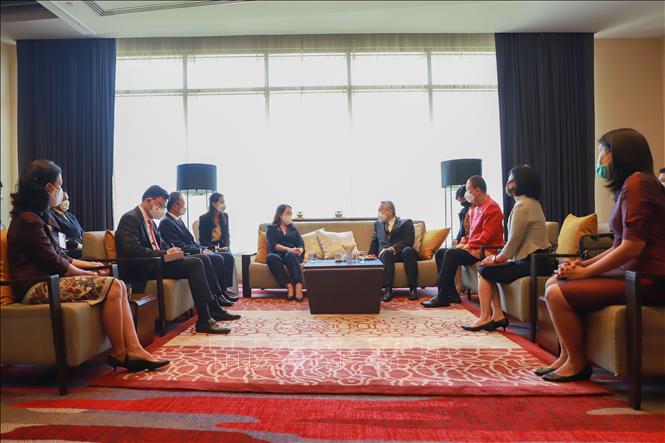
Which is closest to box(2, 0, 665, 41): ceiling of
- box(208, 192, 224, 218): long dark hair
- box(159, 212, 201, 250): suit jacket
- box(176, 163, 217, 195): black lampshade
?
box(176, 163, 217, 195): black lampshade

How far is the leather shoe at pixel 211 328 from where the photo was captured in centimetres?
336

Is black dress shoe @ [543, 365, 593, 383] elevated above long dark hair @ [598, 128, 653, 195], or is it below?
below

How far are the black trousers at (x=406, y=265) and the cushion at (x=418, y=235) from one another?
0.93ft

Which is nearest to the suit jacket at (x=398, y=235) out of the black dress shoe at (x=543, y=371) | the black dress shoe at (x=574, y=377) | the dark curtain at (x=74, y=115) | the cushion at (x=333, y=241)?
the cushion at (x=333, y=241)

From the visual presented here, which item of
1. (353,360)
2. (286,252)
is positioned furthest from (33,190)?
(286,252)

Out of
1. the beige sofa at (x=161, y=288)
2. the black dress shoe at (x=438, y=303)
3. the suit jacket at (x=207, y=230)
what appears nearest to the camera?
the beige sofa at (x=161, y=288)

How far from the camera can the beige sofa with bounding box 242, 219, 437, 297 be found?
503cm

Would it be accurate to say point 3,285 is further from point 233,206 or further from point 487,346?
point 233,206

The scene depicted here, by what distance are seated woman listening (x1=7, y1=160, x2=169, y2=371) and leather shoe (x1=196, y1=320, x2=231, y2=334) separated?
84cm

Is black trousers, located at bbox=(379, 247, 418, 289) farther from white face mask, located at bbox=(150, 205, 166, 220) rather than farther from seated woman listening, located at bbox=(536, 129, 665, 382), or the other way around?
seated woman listening, located at bbox=(536, 129, 665, 382)

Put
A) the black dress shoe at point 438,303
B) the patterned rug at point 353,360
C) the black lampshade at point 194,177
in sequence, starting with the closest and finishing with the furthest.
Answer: the patterned rug at point 353,360 < the black dress shoe at point 438,303 < the black lampshade at point 194,177

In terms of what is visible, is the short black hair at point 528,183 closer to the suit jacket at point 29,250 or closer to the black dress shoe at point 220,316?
the black dress shoe at point 220,316

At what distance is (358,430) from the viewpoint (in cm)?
173

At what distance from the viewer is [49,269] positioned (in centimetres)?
228
